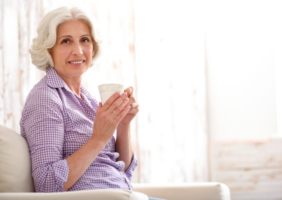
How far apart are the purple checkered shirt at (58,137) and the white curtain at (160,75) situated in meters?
1.26

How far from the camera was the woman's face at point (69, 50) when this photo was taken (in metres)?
1.48

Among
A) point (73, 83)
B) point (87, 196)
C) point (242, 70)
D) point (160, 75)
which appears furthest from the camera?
point (242, 70)

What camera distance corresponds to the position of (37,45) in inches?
58.5

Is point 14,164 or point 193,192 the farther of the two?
point 193,192

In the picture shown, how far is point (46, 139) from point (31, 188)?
0.70 feet

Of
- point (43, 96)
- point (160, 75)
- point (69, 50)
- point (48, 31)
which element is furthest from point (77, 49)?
point (160, 75)

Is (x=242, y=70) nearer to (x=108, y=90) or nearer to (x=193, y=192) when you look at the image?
(x=193, y=192)

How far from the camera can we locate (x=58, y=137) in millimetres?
1229

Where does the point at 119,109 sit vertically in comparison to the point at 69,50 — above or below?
below

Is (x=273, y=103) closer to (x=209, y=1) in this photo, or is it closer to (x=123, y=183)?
(x=209, y=1)

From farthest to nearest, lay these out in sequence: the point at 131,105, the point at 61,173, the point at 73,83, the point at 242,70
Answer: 1. the point at 242,70
2. the point at 73,83
3. the point at 131,105
4. the point at 61,173

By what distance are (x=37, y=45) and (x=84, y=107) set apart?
0.35 metres

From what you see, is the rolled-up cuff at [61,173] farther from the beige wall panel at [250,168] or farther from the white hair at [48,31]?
Answer: the beige wall panel at [250,168]

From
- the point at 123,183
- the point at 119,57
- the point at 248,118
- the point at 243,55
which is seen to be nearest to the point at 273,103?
the point at 248,118
